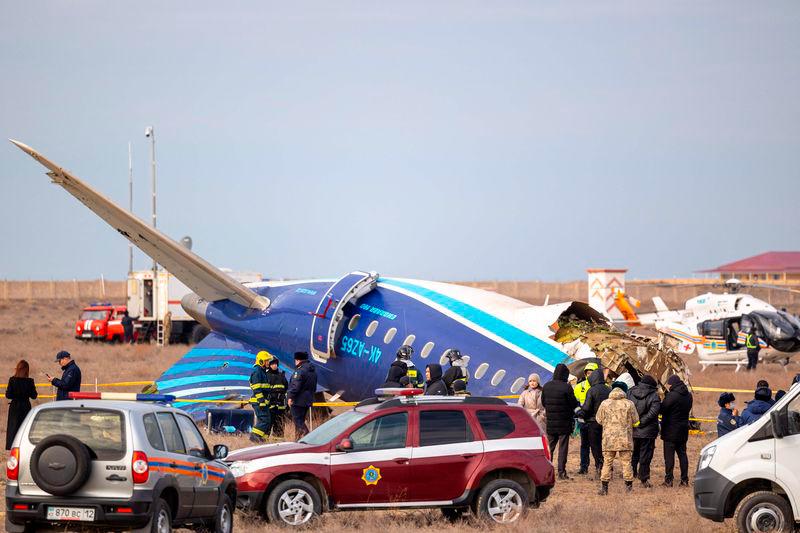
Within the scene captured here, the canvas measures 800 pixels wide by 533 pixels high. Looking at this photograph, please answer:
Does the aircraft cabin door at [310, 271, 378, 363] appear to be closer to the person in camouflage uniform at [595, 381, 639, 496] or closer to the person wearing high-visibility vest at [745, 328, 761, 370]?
the person in camouflage uniform at [595, 381, 639, 496]

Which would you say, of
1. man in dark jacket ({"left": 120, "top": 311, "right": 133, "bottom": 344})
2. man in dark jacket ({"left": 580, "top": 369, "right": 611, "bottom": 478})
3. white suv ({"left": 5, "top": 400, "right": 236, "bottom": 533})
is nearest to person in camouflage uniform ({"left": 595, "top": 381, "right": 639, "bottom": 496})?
man in dark jacket ({"left": 580, "top": 369, "right": 611, "bottom": 478})

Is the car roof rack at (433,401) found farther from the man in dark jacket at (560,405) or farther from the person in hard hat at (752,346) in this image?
the person in hard hat at (752,346)

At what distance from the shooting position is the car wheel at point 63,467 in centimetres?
1090

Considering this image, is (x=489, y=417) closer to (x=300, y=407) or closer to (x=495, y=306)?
(x=300, y=407)

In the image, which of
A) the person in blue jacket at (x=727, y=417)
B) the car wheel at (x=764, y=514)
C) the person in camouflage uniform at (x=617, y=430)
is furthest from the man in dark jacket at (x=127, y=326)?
the car wheel at (x=764, y=514)

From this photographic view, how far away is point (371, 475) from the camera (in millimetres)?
14086

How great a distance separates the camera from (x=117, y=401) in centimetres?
1206

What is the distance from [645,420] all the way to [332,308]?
8.15 m

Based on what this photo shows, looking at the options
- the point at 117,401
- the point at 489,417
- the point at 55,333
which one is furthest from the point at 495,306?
the point at 55,333

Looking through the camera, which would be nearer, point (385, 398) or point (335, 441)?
point (335, 441)

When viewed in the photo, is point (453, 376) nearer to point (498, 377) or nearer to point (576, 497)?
point (498, 377)

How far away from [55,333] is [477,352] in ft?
157

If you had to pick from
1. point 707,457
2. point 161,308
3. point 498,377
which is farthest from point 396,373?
point 161,308

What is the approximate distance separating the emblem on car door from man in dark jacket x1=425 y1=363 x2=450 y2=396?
505 centimetres
